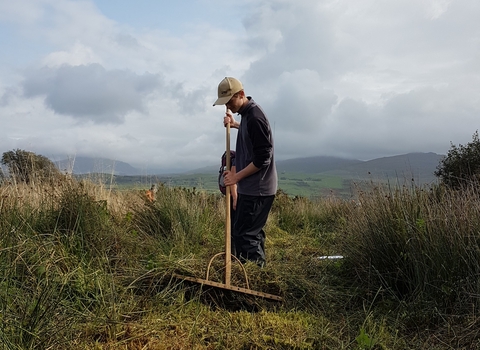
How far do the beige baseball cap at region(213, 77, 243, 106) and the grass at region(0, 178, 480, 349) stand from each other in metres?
1.54

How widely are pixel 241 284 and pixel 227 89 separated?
1813 millimetres

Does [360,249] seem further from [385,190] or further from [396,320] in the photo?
[396,320]

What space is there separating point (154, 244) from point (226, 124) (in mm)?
1683

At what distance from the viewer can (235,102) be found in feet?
12.8

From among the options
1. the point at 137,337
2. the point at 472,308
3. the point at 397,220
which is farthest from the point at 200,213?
the point at 472,308

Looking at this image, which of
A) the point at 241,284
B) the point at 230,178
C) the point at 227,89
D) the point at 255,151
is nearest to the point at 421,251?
the point at 241,284

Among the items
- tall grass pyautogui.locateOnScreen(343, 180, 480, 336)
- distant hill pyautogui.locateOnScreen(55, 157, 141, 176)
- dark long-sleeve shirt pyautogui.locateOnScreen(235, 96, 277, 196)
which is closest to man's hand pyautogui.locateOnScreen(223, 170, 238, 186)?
dark long-sleeve shirt pyautogui.locateOnScreen(235, 96, 277, 196)

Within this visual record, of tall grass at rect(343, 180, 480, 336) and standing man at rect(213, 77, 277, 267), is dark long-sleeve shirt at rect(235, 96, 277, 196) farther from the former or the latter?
tall grass at rect(343, 180, 480, 336)

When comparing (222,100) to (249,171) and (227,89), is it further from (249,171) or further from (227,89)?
(249,171)

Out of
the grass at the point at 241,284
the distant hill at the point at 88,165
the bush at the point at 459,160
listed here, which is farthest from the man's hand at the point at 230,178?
the bush at the point at 459,160

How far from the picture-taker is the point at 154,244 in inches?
181

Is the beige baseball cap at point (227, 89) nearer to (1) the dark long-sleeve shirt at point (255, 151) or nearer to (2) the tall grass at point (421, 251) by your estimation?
(1) the dark long-sleeve shirt at point (255, 151)

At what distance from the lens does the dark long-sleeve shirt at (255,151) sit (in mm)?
3807

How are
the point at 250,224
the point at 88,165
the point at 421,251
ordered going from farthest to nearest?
the point at 88,165, the point at 250,224, the point at 421,251
